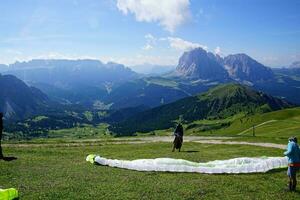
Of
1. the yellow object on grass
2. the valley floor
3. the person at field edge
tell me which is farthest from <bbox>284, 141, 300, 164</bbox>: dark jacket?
the yellow object on grass

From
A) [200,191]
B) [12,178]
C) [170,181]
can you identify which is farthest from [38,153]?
[200,191]

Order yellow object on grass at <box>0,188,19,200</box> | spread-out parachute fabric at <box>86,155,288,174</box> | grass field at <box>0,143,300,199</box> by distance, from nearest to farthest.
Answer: yellow object on grass at <box>0,188,19,200</box> → grass field at <box>0,143,300,199</box> → spread-out parachute fabric at <box>86,155,288,174</box>

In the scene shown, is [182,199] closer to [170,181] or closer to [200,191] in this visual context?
[200,191]

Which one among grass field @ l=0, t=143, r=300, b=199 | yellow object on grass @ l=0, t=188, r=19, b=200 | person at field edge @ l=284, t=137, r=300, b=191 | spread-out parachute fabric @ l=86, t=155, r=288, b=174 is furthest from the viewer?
spread-out parachute fabric @ l=86, t=155, r=288, b=174

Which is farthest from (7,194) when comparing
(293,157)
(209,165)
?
(209,165)

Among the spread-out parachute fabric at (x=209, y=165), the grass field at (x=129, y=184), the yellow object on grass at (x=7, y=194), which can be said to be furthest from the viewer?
the spread-out parachute fabric at (x=209, y=165)

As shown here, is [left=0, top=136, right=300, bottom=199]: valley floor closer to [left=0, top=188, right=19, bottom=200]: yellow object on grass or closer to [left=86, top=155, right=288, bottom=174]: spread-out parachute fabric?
[left=86, top=155, right=288, bottom=174]: spread-out parachute fabric

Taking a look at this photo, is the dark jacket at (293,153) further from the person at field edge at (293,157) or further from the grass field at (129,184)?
the grass field at (129,184)

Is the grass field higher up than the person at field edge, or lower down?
lower down

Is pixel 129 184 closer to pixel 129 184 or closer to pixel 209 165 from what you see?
pixel 129 184

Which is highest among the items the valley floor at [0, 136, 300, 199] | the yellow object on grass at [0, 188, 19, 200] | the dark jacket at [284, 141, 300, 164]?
the dark jacket at [284, 141, 300, 164]

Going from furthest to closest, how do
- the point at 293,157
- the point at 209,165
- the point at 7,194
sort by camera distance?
the point at 209,165
the point at 293,157
the point at 7,194

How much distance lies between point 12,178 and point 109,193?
368 inches

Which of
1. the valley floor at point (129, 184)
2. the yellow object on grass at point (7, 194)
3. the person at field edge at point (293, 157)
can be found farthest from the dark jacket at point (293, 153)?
the yellow object on grass at point (7, 194)
